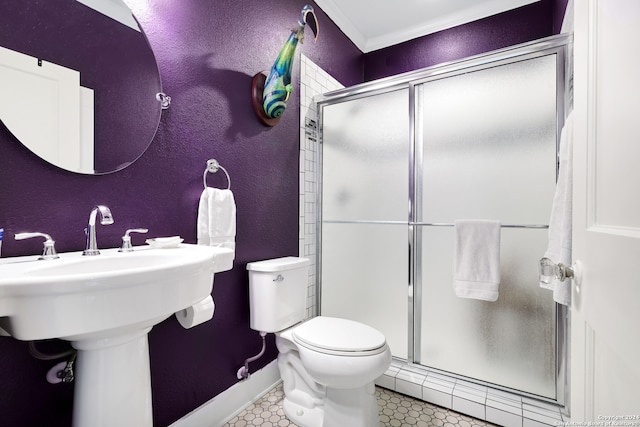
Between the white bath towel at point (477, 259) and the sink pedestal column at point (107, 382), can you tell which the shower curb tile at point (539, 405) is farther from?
the sink pedestal column at point (107, 382)

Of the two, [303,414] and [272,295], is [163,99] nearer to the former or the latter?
[272,295]

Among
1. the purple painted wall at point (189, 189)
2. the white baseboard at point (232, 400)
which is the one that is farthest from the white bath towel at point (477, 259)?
the white baseboard at point (232, 400)

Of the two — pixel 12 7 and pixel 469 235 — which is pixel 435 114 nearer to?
pixel 469 235

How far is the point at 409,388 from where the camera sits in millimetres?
1713

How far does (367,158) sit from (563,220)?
1155 mm

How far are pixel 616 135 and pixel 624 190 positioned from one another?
4.2 inches

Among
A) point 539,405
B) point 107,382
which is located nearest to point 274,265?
point 107,382

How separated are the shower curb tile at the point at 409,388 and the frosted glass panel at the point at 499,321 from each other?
181mm

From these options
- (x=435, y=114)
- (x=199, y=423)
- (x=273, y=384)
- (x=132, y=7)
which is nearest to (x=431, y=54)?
(x=435, y=114)

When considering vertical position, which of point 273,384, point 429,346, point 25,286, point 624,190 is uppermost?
point 624,190

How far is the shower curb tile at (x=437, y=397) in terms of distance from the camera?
63.0 inches

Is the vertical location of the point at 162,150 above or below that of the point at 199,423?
above

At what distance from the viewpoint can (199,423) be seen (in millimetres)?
Result: 1357

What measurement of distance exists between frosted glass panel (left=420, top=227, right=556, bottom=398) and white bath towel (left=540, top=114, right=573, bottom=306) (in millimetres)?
264
